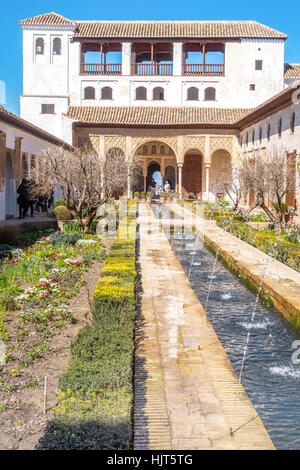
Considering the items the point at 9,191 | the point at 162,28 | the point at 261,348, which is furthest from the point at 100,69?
the point at 261,348

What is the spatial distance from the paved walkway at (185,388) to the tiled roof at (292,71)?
2903 cm

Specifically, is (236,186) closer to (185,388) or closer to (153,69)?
(153,69)

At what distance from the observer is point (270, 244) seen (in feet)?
39.9

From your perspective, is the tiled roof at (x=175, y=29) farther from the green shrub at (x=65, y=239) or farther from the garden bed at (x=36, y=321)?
the garden bed at (x=36, y=321)

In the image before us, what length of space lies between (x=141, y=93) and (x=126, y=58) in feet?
7.92

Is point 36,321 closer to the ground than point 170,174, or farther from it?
closer to the ground

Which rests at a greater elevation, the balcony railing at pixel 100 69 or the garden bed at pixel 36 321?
the balcony railing at pixel 100 69

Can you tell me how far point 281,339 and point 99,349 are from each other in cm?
281

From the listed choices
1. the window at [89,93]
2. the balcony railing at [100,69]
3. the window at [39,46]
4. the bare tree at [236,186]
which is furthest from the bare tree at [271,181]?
the window at [39,46]

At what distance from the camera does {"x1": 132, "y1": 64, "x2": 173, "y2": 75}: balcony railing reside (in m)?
33.3

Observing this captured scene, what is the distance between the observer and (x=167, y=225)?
1900 centimetres

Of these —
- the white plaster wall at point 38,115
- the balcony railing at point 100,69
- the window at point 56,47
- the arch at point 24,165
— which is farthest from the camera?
the balcony railing at point 100,69

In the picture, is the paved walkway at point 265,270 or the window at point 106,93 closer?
the paved walkway at point 265,270

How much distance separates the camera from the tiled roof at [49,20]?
3193 cm
